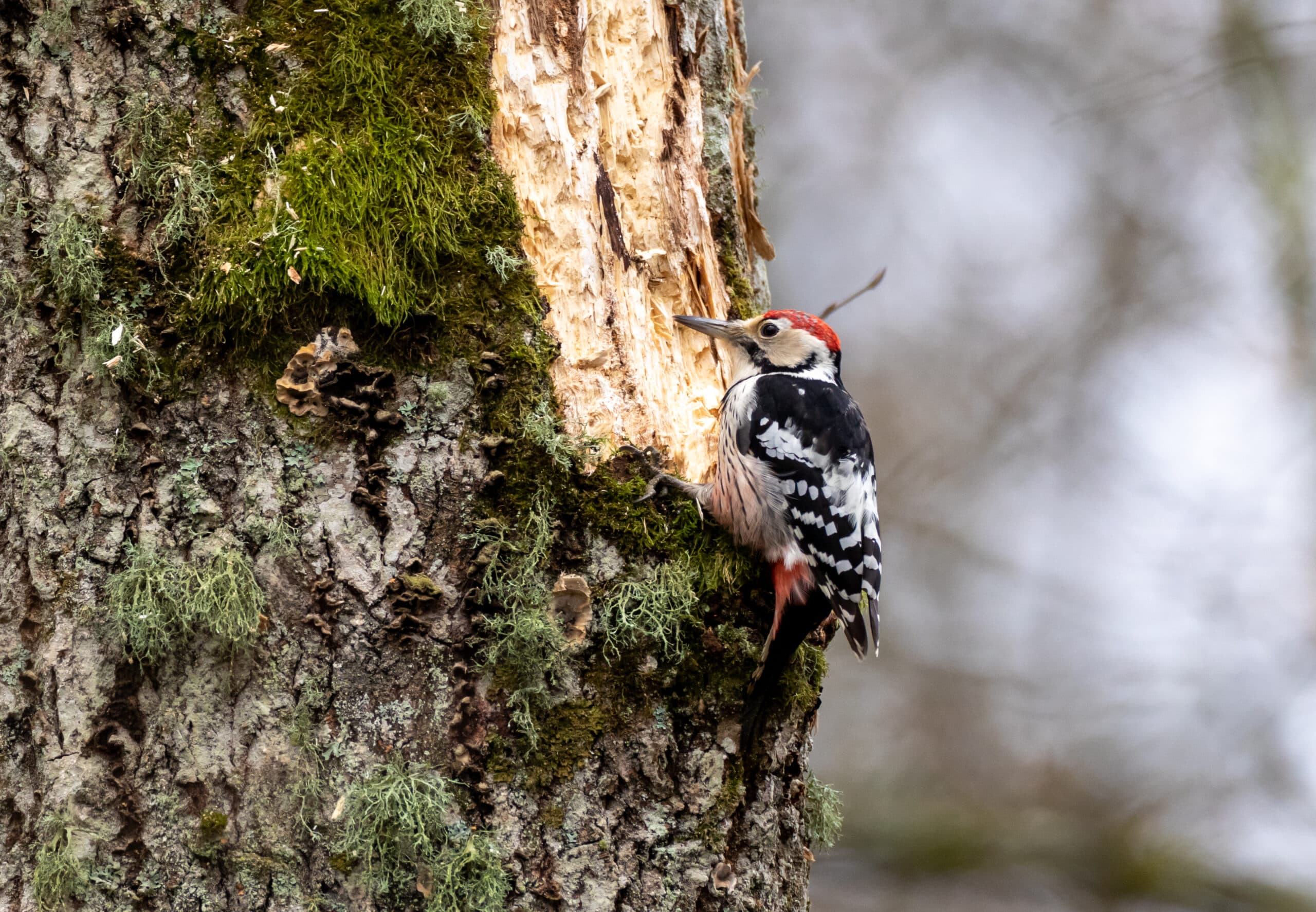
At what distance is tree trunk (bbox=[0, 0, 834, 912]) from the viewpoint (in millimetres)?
1910

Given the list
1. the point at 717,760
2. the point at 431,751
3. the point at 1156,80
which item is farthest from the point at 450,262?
the point at 1156,80

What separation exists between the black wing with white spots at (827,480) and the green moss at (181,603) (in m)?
1.32

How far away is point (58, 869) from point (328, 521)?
82cm

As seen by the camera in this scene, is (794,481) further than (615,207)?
Yes

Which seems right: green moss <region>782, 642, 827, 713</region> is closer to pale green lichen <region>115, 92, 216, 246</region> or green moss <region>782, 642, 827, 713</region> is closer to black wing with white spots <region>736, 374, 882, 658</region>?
black wing with white spots <region>736, 374, 882, 658</region>

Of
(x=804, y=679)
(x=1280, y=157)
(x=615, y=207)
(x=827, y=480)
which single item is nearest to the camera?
(x=804, y=679)

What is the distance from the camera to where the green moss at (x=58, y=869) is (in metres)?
1.87

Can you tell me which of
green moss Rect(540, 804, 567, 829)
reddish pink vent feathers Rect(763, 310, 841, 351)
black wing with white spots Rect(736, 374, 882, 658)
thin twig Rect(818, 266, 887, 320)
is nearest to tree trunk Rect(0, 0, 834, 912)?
green moss Rect(540, 804, 567, 829)

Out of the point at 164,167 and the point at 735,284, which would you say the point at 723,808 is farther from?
the point at 164,167

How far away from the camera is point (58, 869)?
1.88 metres

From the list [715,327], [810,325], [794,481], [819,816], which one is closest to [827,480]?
[794,481]

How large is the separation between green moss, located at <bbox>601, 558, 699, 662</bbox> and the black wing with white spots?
43 cm

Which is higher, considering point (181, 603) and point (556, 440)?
point (556, 440)

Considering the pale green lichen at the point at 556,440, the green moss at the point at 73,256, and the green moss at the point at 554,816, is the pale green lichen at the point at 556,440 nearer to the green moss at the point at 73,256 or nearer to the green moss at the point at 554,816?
the green moss at the point at 554,816
